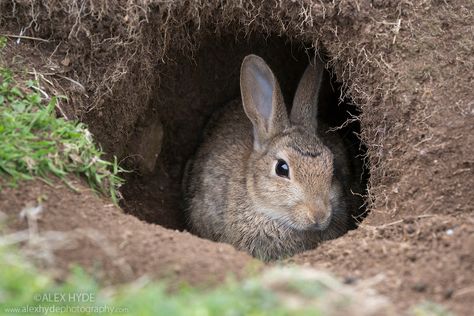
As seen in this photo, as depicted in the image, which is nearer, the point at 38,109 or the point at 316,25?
the point at 38,109

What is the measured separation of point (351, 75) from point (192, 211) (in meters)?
2.22

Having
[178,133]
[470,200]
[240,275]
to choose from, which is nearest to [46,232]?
[240,275]

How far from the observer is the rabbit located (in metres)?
→ 5.64

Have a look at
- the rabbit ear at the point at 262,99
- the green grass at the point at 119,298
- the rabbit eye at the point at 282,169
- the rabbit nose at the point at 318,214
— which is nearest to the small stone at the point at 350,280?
the green grass at the point at 119,298

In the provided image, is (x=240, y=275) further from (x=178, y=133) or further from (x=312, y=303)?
(x=178, y=133)

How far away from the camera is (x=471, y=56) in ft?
17.3

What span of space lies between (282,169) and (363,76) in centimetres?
107

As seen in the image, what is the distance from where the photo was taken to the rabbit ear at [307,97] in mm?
6363

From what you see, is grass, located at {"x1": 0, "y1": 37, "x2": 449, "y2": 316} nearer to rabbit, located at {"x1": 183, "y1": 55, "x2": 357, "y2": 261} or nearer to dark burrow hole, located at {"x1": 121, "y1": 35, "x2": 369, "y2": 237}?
rabbit, located at {"x1": 183, "y1": 55, "x2": 357, "y2": 261}

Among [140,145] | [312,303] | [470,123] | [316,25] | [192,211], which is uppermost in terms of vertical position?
[316,25]

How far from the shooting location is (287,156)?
19.2 feet

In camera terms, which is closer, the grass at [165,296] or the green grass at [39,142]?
the grass at [165,296]

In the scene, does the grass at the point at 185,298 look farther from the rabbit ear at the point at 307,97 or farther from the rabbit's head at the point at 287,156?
the rabbit ear at the point at 307,97

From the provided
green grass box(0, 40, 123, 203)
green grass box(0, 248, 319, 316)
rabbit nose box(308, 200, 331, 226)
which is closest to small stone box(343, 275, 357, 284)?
green grass box(0, 248, 319, 316)
